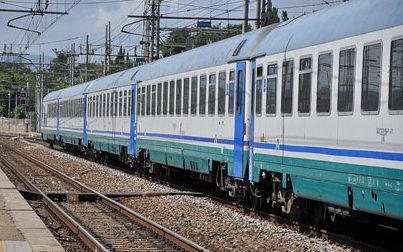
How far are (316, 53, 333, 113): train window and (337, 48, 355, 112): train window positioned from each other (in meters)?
0.33

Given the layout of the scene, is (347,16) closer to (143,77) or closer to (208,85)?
(208,85)

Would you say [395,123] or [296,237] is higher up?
[395,123]

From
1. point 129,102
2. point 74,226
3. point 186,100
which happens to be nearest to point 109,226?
point 74,226

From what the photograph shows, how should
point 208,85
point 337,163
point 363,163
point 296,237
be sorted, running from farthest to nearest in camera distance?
point 208,85 → point 296,237 → point 337,163 → point 363,163

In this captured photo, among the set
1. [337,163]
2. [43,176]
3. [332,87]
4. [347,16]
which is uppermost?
[347,16]

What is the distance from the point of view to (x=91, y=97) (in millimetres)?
35594

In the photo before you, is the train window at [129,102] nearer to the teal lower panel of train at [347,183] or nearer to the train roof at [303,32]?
the train roof at [303,32]

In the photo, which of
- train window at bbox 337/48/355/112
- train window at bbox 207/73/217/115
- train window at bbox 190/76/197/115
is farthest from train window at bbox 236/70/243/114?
train window at bbox 337/48/355/112

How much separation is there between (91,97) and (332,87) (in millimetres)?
25898

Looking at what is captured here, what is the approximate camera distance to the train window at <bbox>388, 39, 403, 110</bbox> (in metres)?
8.88

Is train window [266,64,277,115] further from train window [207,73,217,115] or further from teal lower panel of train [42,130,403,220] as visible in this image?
train window [207,73,217,115]

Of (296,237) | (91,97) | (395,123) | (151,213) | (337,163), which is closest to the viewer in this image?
(395,123)

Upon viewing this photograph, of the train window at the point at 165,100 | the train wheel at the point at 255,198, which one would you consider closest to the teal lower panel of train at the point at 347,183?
the train wheel at the point at 255,198

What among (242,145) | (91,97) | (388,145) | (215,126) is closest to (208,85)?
(215,126)
